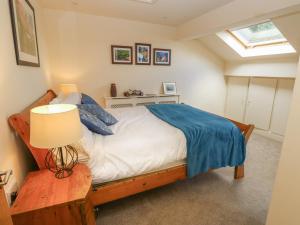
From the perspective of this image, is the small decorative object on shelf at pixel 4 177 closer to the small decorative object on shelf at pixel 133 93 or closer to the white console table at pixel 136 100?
the white console table at pixel 136 100

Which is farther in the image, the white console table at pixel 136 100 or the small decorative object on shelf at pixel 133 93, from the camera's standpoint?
the small decorative object on shelf at pixel 133 93

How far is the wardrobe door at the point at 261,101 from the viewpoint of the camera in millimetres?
3611

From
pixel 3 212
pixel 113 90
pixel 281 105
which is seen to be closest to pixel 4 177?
pixel 3 212

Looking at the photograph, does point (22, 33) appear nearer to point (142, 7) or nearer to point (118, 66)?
point (142, 7)

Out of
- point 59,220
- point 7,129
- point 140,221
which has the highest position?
point 7,129

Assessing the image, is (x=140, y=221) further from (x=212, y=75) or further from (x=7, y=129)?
(x=212, y=75)

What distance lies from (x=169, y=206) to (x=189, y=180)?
0.53 meters

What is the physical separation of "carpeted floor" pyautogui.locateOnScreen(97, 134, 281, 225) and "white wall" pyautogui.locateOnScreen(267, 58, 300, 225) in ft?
2.12

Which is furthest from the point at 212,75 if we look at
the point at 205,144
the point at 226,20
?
the point at 205,144

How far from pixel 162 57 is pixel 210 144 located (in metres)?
2.74

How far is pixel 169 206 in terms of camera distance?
5.73ft

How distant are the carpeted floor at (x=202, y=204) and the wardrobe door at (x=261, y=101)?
1783 mm

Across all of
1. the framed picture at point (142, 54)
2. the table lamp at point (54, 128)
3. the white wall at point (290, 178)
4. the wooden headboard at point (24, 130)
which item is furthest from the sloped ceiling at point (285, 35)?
the wooden headboard at point (24, 130)

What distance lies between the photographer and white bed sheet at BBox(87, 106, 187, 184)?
1461 mm
